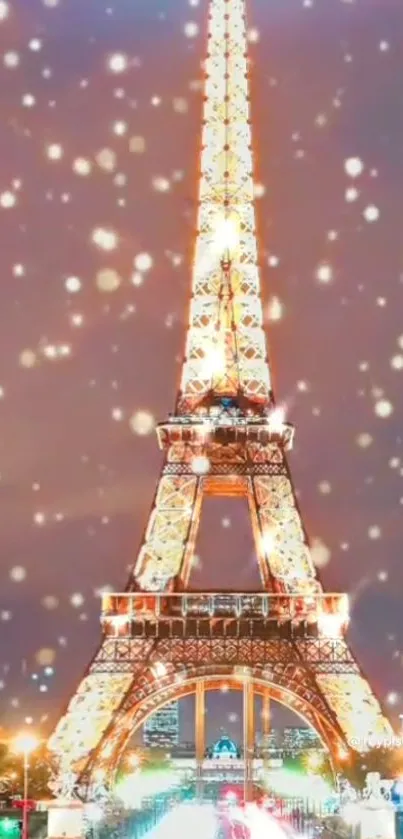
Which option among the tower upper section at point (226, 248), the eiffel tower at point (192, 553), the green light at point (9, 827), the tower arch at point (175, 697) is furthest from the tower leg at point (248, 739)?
the green light at point (9, 827)

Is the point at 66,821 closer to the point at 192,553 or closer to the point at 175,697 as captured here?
the point at 175,697

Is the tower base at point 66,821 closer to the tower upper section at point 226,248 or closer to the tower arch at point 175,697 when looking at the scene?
the tower arch at point 175,697

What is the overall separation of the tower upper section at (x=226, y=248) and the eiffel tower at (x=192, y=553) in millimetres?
56

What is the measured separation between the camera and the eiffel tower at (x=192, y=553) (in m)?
52.5

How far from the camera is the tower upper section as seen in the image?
5997 cm

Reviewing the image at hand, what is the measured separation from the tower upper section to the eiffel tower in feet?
0.18

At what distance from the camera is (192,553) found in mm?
57781

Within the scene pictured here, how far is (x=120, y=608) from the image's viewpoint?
55.0 meters

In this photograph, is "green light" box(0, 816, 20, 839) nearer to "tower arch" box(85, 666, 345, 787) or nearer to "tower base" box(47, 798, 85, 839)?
"tower base" box(47, 798, 85, 839)

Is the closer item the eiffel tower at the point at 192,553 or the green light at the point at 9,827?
the green light at the point at 9,827

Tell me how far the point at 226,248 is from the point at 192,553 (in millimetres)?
13771

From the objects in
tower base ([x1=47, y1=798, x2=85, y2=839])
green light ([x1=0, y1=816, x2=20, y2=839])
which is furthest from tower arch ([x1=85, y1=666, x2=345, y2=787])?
tower base ([x1=47, y1=798, x2=85, y2=839])

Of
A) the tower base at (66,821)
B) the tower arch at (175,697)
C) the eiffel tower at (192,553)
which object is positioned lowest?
the tower base at (66,821)

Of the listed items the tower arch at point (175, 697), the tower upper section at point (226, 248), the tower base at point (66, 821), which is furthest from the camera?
the tower upper section at point (226, 248)
